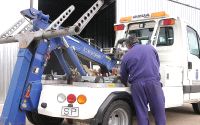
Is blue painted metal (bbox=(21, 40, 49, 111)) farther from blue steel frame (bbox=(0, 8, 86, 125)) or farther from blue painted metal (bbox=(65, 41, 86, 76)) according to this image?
blue painted metal (bbox=(65, 41, 86, 76))

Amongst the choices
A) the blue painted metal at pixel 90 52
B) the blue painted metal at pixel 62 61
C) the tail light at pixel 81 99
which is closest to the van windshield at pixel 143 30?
the blue painted metal at pixel 90 52

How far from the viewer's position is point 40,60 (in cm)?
611

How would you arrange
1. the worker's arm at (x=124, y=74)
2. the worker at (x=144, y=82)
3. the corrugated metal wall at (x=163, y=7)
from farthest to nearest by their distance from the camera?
the corrugated metal wall at (x=163, y=7) → the worker's arm at (x=124, y=74) → the worker at (x=144, y=82)

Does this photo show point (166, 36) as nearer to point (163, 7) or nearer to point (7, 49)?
point (7, 49)

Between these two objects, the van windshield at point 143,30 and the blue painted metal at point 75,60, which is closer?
the blue painted metal at point 75,60

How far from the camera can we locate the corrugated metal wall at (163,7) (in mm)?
13509

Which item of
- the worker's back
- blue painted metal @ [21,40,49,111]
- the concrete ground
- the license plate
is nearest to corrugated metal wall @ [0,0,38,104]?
the concrete ground

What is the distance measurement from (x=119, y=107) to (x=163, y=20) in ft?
9.66

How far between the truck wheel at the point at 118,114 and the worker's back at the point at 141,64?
0.50 metres

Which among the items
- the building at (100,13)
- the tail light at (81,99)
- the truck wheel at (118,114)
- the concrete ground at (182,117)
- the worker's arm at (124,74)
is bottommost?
the concrete ground at (182,117)

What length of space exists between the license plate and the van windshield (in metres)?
3.23

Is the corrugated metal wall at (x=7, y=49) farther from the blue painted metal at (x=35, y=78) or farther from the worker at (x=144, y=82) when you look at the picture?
the worker at (x=144, y=82)

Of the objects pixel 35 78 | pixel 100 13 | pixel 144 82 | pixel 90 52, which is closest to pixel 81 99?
pixel 35 78

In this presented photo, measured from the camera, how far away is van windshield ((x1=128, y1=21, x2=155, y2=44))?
839 cm
